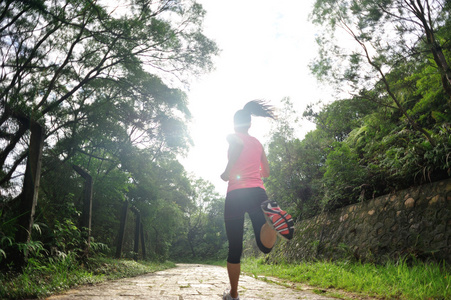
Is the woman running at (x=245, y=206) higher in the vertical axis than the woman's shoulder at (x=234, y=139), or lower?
lower

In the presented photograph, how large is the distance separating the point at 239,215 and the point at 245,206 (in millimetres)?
115

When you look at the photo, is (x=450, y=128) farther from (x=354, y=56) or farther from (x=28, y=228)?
(x=28, y=228)

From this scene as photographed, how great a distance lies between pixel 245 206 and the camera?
296 cm

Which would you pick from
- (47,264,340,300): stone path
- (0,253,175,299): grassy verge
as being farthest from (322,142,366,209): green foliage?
(0,253,175,299): grassy verge

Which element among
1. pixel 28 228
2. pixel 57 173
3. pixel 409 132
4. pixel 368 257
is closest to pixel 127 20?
pixel 28 228


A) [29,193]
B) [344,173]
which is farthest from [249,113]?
[344,173]

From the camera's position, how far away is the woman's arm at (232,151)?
3.14 metres

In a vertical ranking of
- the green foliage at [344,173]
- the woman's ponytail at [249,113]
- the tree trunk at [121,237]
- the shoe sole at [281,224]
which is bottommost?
the tree trunk at [121,237]

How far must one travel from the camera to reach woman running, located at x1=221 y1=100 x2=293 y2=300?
271cm

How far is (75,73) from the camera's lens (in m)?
10.3

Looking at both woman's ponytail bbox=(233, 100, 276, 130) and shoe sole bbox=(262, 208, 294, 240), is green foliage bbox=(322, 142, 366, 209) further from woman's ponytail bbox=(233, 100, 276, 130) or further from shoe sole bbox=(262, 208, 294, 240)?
shoe sole bbox=(262, 208, 294, 240)

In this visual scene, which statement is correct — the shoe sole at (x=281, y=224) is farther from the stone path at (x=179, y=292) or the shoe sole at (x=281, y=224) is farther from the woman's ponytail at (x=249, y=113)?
the stone path at (x=179, y=292)

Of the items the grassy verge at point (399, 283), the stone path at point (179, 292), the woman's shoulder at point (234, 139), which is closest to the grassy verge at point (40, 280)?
the stone path at point (179, 292)

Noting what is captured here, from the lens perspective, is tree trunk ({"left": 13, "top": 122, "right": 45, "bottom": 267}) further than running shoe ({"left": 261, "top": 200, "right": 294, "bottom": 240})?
Yes
